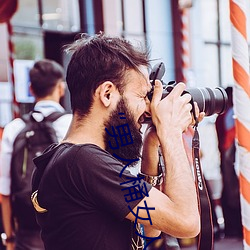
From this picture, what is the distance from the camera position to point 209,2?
1070 centimetres

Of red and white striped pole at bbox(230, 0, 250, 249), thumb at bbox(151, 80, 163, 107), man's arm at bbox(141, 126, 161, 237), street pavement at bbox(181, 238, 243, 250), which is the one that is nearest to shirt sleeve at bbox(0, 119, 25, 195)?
red and white striped pole at bbox(230, 0, 250, 249)

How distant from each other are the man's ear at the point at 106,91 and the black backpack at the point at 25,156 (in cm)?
138

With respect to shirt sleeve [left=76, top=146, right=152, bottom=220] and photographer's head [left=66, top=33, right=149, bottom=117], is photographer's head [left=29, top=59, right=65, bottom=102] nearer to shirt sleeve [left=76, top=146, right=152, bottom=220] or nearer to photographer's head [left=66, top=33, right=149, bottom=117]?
photographer's head [left=66, top=33, right=149, bottom=117]

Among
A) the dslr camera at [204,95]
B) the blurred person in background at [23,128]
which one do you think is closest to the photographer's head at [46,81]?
the blurred person in background at [23,128]

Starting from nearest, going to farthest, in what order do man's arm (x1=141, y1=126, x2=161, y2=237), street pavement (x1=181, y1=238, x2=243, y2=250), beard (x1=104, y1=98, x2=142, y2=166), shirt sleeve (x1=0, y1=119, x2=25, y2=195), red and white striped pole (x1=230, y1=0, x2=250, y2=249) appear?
beard (x1=104, y1=98, x2=142, y2=166)
man's arm (x1=141, y1=126, x2=161, y2=237)
red and white striped pole (x1=230, y1=0, x2=250, y2=249)
shirt sleeve (x1=0, y1=119, x2=25, y2=195)
street pavement (x1=181, y1=238, x2=243, y2=250)

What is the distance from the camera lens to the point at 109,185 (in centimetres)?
143

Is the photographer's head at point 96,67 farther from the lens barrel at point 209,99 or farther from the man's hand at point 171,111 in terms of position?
the lens barrel at point 209,99

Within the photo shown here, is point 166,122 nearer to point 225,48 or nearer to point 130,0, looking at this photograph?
point 130,0

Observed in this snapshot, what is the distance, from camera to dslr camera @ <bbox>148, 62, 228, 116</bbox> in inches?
66.7

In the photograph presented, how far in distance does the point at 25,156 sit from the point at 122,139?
1409mm

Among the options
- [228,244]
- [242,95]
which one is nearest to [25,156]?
[242,95]

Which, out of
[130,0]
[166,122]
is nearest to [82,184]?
[166,122]

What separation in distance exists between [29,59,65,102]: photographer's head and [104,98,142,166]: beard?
1518 mm

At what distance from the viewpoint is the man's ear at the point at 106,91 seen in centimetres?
151
